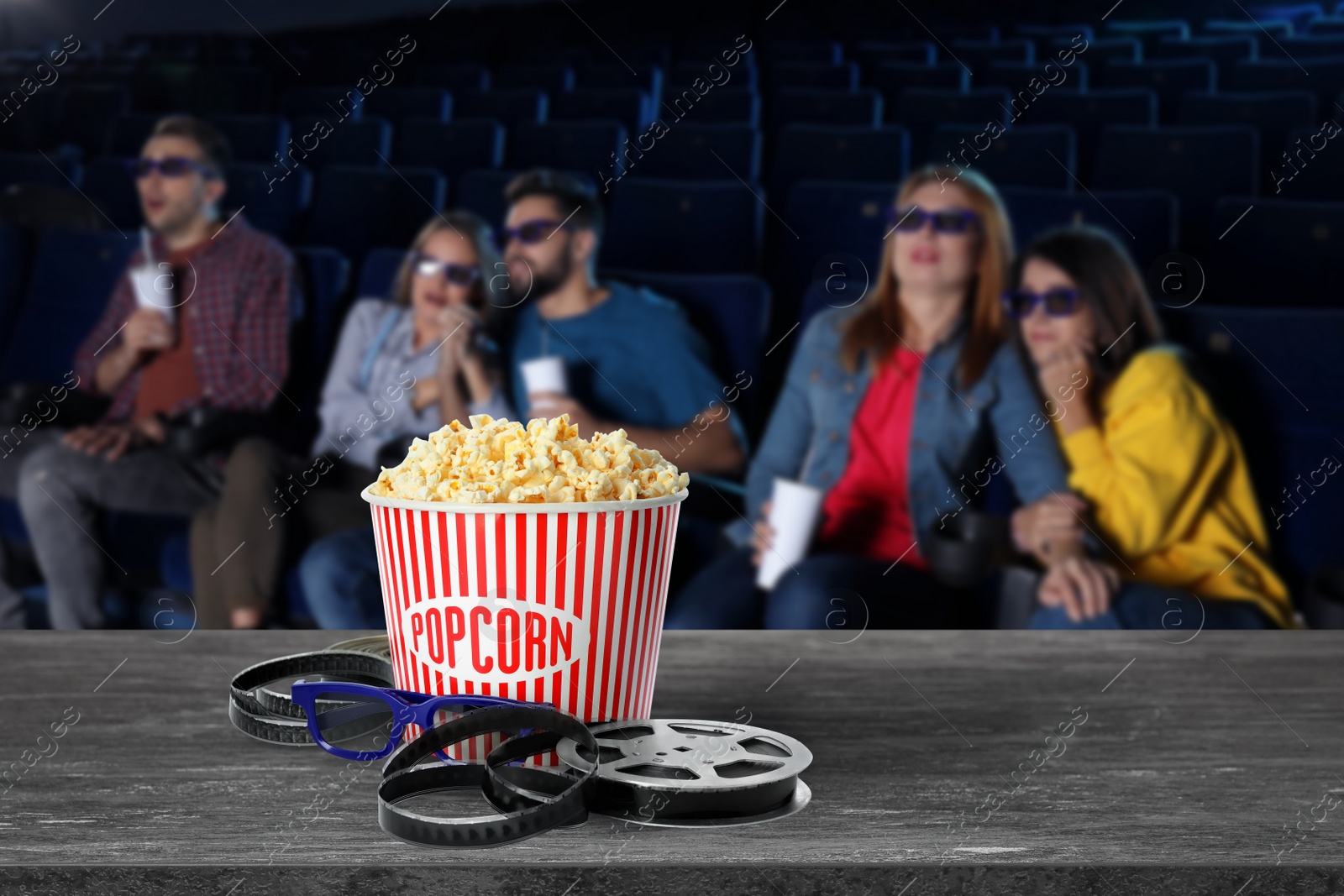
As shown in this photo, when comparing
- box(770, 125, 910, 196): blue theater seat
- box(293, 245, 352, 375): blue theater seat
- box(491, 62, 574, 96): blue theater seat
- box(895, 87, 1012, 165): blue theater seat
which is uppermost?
box(491, 62, 574, 96): blue theater seat

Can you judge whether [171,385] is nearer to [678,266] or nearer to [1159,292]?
[678,266]

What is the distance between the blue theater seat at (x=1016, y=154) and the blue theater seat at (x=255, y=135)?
1.14 meters

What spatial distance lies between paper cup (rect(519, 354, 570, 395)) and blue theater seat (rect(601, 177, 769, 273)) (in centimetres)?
31

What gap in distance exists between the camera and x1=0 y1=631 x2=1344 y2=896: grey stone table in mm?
283

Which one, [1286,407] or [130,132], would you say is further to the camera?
[130,132]

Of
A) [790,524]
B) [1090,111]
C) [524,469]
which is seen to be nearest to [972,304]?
[790,524]

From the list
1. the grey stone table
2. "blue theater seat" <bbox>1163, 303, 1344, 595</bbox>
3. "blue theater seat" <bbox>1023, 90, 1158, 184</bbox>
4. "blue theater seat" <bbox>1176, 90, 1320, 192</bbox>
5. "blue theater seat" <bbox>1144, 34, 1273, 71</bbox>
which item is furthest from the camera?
"blue theater seat" <bbox>1144, 34, 1273, 71</bbox>

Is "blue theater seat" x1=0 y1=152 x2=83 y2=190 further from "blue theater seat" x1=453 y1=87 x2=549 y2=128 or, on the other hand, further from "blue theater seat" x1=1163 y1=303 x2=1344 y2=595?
"blue theater seat" x1=1163 y1=303 x2=1344 y2=595

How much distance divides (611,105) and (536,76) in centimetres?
20

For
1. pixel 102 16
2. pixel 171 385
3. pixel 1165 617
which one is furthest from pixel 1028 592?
pixel 102 16

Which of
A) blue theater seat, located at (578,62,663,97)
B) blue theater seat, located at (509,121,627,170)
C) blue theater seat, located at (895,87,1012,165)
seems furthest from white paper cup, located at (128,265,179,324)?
blue theater seat, located at (895,87,1012,165)

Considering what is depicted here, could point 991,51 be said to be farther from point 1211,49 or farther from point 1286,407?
point 1286,407

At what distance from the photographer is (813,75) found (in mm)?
2295

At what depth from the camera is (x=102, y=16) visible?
2371 millimetres
